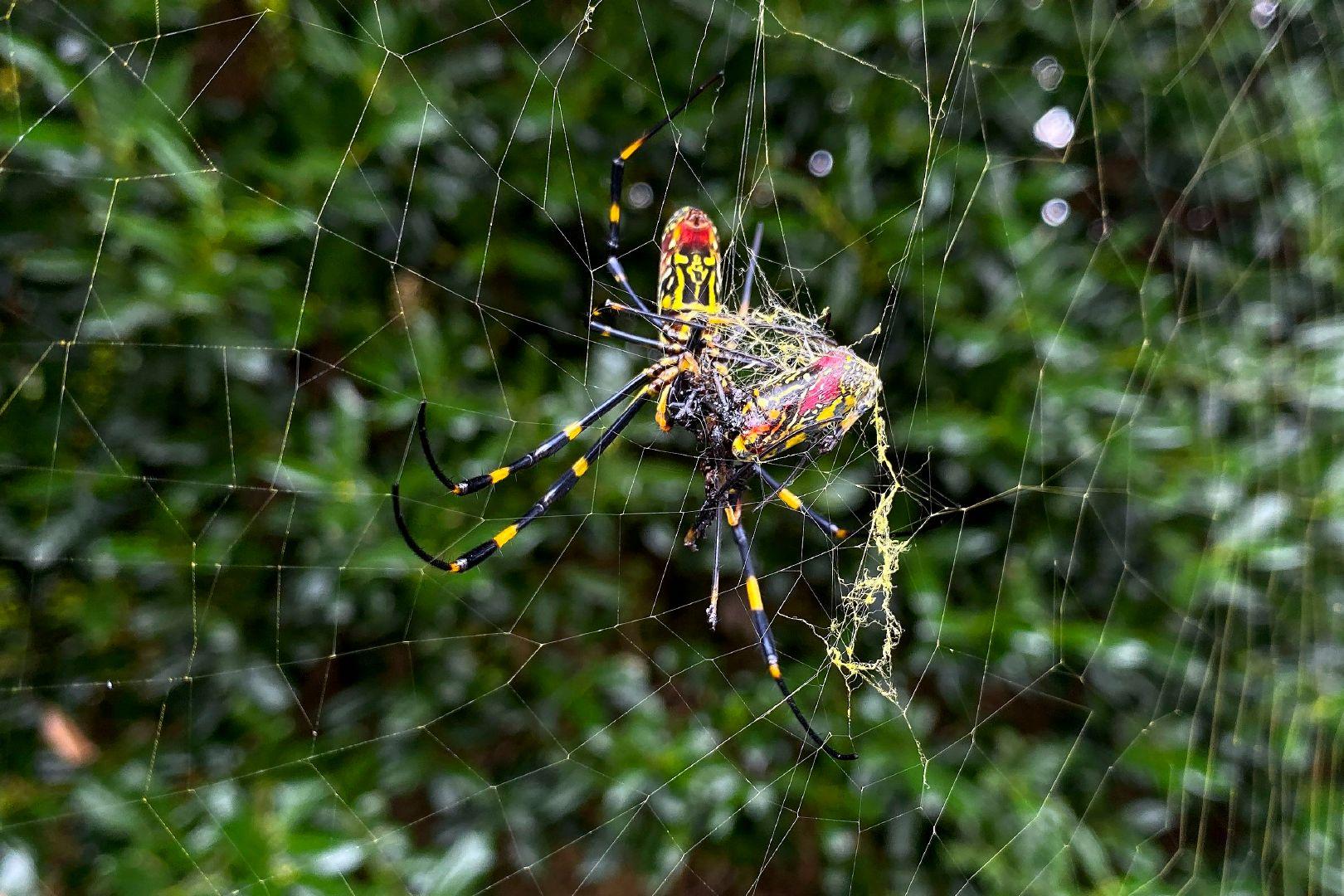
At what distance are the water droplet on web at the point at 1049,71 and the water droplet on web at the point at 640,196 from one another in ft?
2.10

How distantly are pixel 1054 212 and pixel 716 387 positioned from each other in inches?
30.6

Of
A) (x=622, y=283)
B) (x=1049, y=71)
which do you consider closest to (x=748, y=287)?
(x=622, y=283)

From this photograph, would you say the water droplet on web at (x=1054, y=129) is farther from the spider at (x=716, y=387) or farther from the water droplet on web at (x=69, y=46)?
the water droplet on web at (x=69, y=46)

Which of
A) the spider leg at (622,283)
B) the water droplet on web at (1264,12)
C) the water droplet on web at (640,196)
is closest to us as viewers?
the spider leg at (622,283)

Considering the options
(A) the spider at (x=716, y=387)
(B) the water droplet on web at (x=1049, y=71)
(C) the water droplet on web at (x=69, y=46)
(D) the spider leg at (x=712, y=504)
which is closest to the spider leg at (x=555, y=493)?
(A) the spider at (x=716, y=387)

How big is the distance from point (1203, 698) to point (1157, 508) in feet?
1.01

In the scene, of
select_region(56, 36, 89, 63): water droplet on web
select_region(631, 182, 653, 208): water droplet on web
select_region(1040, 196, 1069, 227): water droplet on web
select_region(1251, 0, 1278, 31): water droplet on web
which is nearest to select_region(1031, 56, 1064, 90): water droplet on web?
select_region(1040, 196, 1069, 227): water droplet on web

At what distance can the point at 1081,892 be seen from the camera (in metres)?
0.88

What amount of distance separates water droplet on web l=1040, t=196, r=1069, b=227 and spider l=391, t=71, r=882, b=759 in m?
0.61

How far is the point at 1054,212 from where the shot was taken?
42.4 inches

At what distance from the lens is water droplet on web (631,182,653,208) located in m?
0.92

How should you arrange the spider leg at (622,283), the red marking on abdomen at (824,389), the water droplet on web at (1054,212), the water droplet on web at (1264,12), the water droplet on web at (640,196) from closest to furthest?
the red marking on abdomen at (824,389) → the spider leg at (622,283) → the water droplet on web at (640,196) → the water droplet on web at (1054,212) → the water droplet on web at (1264,12)

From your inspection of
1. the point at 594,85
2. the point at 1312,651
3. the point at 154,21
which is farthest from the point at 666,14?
the point at 1312,651

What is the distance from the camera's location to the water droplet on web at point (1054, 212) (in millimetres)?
1060
